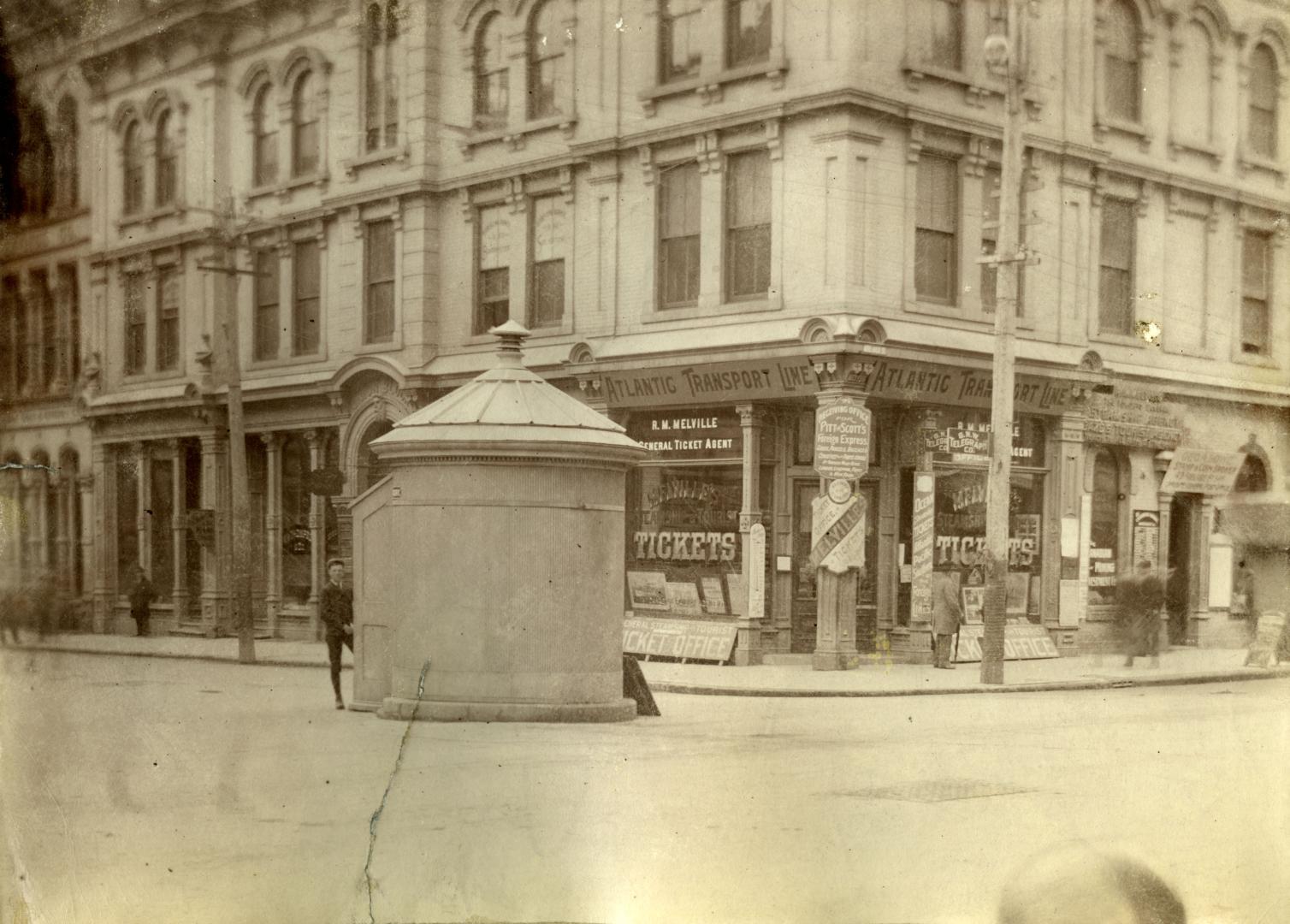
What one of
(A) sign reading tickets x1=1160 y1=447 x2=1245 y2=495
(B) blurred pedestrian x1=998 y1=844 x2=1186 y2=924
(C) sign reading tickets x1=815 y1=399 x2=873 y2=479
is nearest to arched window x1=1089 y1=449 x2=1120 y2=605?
(A) sign reading tickets x1=1160 y1=447 x2=1245 y2=495

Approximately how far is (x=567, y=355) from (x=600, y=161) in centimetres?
149

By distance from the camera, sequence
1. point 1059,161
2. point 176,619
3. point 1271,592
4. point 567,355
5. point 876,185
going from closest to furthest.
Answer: point 176,619 < point 1271,592 < point 1059,161 < point 567,355 < point 876,185

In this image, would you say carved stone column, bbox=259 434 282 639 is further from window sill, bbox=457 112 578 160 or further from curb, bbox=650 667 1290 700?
curb, bbox=650 667 1290 700

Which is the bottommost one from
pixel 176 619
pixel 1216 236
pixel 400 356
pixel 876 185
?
pixel 176 619

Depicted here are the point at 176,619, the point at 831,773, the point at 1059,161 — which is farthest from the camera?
the point at 1059,161

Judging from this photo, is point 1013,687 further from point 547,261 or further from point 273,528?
point 273,528

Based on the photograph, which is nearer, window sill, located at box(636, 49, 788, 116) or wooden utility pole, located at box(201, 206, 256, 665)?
wooden utility pole, located at box(201, 206, 256, 665)

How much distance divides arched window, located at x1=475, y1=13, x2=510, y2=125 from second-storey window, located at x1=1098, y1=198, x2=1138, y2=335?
3913 millimetres

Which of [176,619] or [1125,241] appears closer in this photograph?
[176,619]

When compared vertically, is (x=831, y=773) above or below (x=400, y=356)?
below

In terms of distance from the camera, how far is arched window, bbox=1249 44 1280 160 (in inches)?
340

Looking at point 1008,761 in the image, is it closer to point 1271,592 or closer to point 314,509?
point 1271,592

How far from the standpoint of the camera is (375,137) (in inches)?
335

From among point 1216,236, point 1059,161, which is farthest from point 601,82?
point 1216,236
